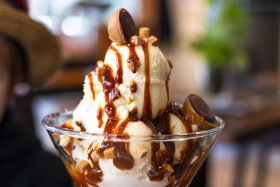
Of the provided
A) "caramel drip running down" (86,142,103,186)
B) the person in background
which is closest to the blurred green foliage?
the person in background

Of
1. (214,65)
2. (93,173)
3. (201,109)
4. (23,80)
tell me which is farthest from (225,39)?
(93,173)

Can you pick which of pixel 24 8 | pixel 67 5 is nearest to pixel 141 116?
pixel 24 8

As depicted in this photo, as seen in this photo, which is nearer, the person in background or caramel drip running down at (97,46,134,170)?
caramel drip running down at (97,46,134,170)

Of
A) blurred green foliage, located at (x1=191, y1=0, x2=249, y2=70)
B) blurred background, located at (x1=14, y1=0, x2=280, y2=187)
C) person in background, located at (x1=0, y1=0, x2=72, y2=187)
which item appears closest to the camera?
person in background, located at (x1=0, y1=0, x2=72, y2=187)

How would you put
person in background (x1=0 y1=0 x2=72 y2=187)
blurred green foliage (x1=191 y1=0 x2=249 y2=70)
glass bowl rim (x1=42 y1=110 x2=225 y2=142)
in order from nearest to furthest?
glass bowl rim (x1=42 y1=110 x2=225 y2=142), person in background (x1=0 y1=0 x2=72 y2=187), blurred green foliage (x1=191 y1=0 x2=249 y2=70)

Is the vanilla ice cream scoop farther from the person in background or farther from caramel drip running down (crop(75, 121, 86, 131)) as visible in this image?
the person in background

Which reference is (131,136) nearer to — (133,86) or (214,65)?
(133,86)
